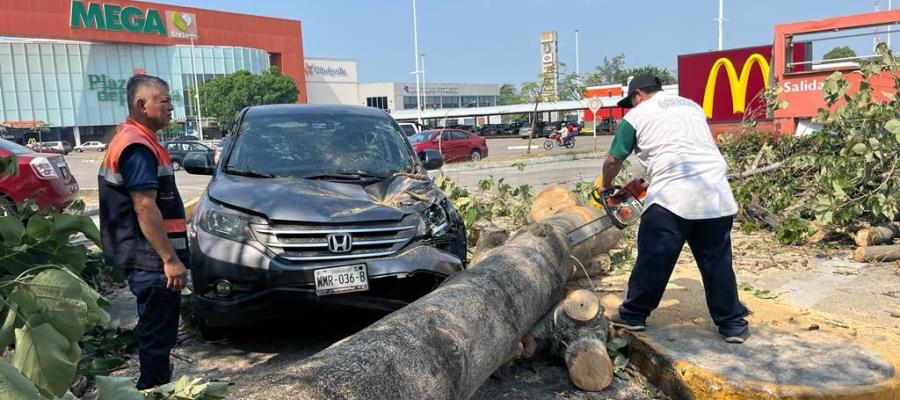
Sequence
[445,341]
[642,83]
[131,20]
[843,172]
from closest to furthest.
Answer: [445,341] → [642,83] → [843,172] → [131,20]

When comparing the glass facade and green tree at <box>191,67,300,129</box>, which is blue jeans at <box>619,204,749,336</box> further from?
the glass facade

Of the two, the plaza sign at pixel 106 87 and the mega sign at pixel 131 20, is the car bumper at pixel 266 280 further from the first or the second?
the plaza sign at pixel 106 87

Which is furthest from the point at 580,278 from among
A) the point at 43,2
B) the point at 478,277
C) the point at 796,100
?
the point at 43,2

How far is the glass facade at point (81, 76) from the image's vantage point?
204 feet

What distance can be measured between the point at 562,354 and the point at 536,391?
0.35m

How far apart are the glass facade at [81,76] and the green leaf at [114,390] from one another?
6755 cm

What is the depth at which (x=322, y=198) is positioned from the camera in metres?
4.08

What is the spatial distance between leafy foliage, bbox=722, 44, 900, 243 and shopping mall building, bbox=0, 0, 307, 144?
66.7 metres

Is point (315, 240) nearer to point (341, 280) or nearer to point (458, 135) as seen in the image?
point (341, 280)

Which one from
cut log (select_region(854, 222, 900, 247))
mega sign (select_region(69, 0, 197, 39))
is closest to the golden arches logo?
cut log (select_region(854, 222, 900, 247))

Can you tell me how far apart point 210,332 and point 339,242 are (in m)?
1.25

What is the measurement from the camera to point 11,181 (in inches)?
295

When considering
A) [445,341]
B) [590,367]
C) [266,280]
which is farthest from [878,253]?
[266,280]

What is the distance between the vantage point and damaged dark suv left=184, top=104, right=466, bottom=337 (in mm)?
3805
